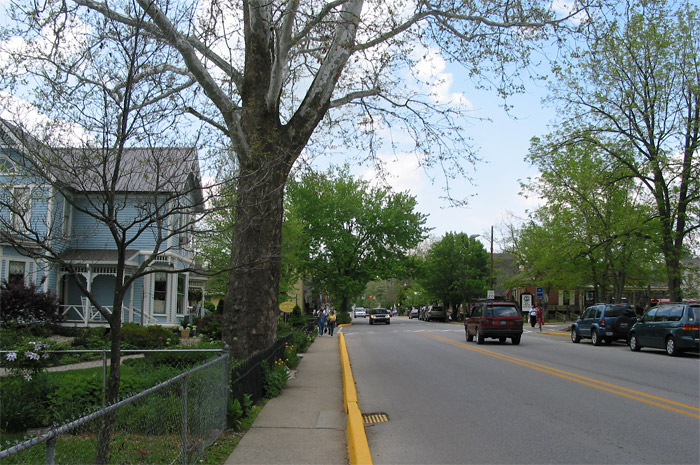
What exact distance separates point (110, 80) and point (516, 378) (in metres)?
10.3

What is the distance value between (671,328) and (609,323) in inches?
220

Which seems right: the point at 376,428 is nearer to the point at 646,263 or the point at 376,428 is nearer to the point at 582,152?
the point at 582,152

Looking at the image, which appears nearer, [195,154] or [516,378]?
[195,154]

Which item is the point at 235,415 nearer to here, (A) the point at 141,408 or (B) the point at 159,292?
(A) the point at 141,408

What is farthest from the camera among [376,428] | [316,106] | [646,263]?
[646,263]

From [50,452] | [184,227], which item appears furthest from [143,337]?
[50,452]

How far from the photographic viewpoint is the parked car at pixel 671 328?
17.6m

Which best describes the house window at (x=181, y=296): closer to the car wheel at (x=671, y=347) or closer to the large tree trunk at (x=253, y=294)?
the large tree trunk at (x=253, y=294)

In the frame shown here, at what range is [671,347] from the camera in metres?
18.2

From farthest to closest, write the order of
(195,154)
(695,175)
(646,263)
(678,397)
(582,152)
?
(646,263)
(582,152)
(695,175)
(678,397)
(195,154)

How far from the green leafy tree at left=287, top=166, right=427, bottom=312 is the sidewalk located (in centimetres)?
3895

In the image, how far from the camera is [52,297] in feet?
68.6

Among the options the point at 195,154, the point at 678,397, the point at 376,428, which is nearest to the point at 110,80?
the point at 195,154

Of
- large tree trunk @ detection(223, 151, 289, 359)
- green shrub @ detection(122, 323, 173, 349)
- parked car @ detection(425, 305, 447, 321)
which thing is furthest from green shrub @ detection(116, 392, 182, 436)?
parked car @ detection(425, 305, 447, 321)
